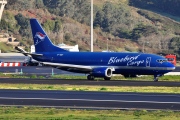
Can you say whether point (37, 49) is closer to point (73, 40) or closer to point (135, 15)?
point (73, 40)

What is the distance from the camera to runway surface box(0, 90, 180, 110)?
30094mm

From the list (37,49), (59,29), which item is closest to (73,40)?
(59,29)

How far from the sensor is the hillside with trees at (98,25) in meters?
151

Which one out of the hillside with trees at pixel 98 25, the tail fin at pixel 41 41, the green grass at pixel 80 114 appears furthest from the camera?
the hillside with trees at pixel 98 25

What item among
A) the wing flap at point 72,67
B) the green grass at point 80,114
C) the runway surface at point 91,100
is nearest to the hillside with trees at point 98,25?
the wing flap at point 72,67

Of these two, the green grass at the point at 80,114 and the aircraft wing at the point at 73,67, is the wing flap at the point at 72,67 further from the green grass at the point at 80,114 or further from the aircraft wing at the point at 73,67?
the green grass at the point at 80,114

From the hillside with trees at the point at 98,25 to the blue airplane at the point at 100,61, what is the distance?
7293 centimetres

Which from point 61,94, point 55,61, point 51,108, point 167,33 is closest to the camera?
point 51,108

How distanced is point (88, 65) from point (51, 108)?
33514 mm

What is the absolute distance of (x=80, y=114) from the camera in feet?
87.2

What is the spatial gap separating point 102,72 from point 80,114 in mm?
33350

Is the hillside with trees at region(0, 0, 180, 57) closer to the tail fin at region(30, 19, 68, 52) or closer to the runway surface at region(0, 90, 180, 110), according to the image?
the tail fin at region(30, 19, 68, 52)

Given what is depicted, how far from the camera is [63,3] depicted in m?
185

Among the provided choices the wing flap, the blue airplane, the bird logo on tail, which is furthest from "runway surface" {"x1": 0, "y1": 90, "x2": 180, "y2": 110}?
the bird logo on tail
